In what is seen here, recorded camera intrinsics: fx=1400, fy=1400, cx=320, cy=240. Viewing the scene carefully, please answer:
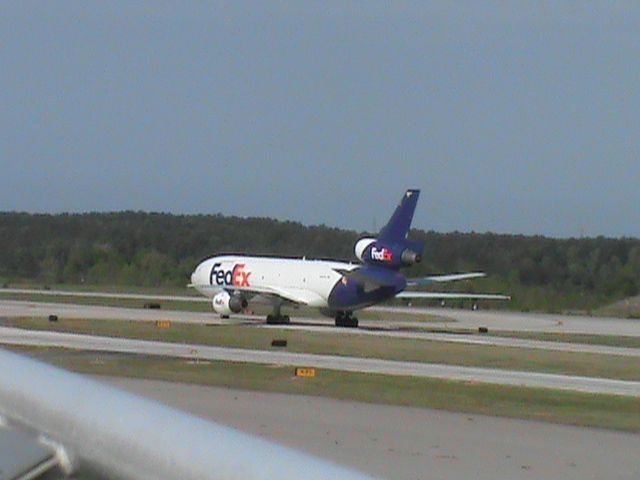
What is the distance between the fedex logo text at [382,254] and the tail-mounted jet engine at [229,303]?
599 cm

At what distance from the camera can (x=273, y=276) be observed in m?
59.6

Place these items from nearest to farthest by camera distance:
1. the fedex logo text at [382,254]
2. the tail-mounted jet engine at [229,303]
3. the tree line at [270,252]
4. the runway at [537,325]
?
the fedex logo text at [382,254], the tail-mounted jet engine at [229,303], the runway at [537,325], the tree line at [270,252]

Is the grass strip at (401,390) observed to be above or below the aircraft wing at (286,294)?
below

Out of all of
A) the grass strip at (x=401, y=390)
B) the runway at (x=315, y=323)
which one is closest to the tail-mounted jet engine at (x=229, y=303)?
the runway at (x=315, y=323)

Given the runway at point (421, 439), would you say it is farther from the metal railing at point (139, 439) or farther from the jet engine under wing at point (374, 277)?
the jet engine under wing at point (374, 277)

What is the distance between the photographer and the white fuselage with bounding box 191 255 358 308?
58219mm

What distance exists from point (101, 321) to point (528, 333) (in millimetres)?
16709

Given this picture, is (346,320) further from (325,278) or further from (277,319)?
(277,319)

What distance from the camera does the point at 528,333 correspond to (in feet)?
181

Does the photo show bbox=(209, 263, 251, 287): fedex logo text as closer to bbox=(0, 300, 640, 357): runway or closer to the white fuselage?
the white fuselage

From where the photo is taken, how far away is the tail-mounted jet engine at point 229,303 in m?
57.4

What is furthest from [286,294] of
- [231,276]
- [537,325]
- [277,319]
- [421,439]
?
[421,439]

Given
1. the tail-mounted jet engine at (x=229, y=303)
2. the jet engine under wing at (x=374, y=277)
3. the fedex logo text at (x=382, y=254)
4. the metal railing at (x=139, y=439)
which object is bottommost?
the tail-mounted jet engine at (x=229, y=303)

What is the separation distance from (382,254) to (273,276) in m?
A: 6.36
